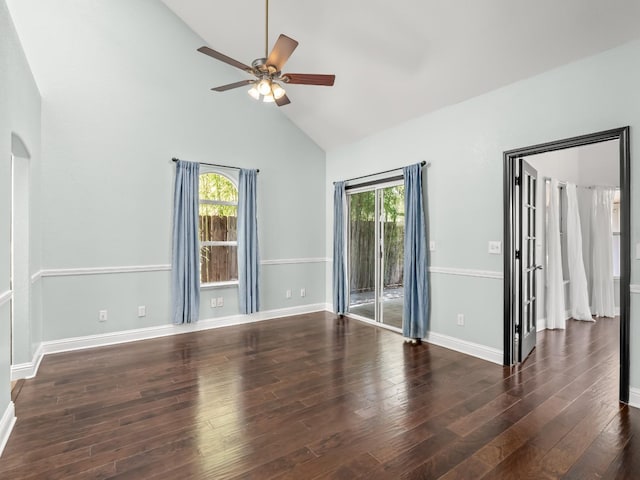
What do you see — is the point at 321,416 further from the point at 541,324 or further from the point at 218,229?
the point at 541,324

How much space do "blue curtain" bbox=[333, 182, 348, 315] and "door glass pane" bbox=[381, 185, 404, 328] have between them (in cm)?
75

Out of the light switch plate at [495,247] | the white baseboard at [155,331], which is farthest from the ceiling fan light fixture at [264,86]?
the white baseboard at [155,331]

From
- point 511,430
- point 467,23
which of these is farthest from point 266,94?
point 511,430

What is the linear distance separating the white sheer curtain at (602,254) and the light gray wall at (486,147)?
3.27m

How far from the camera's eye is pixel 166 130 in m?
4.63

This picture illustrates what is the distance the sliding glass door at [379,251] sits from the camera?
16.5 feet

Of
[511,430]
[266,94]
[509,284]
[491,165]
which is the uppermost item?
[266,94]

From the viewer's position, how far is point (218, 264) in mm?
5176

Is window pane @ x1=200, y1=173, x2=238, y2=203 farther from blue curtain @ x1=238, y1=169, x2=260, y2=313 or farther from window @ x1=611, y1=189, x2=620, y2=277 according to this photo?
window @ x1=611, y1=189, x2=620, y2=277

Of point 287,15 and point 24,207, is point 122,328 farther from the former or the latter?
point 287,15

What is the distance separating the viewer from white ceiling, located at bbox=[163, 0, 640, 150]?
280cm

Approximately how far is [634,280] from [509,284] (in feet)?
3.25

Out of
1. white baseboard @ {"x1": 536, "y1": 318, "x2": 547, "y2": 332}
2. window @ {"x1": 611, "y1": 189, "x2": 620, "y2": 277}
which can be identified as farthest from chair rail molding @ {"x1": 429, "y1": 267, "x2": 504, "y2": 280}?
window @ {"x1": 611, "y1": 189, "x2": 620, "y2": 277}

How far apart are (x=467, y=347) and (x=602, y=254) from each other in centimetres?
352
